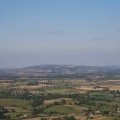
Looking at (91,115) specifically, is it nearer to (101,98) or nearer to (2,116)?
(2,116)

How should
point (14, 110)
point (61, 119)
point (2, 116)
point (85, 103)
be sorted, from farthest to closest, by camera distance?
point (85, 103), point (14, 110), point (2, 116), point (61, 119)

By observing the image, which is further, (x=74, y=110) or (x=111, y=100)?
(x=111, y=100)

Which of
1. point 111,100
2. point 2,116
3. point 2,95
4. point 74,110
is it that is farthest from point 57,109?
point 2,95

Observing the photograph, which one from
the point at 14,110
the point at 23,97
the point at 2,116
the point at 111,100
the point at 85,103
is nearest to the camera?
the point at 2,116

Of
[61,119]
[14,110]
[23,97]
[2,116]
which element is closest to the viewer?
[61,119]

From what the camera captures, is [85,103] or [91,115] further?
[85,103]

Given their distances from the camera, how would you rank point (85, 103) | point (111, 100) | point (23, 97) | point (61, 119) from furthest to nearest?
point (23, 97), point (111, 100), point (85, 103), point (61, 119)

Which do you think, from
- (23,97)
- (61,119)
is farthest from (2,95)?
(61,119)

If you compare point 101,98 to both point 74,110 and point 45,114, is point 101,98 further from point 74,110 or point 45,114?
point 45,114
